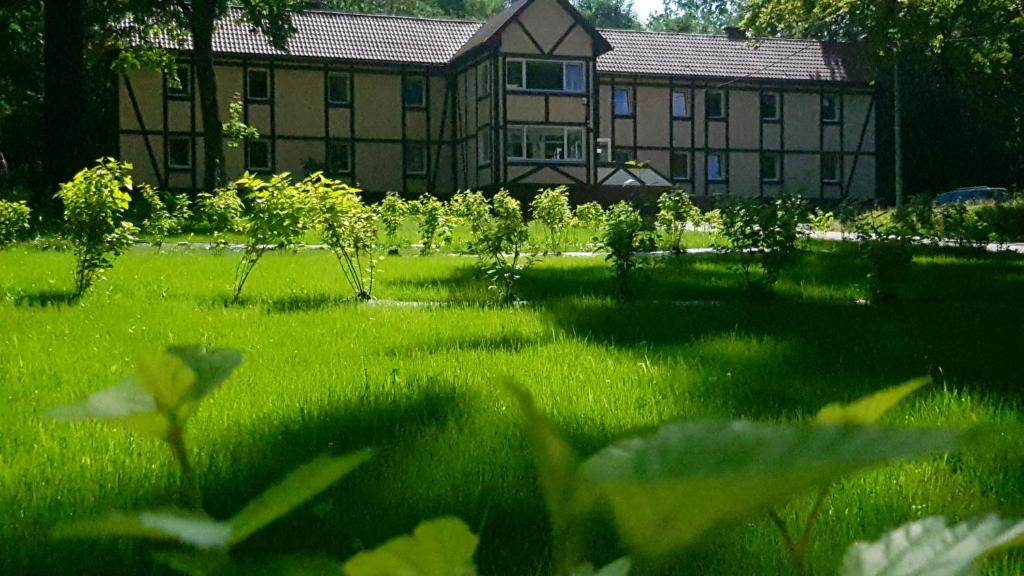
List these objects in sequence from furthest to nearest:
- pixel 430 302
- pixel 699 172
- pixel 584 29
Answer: pixel 699 172
pixel 584 29
pixel 430 302

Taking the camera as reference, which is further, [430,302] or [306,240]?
[306,240]

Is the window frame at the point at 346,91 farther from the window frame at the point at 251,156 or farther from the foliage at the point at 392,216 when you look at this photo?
the foliage at the point at 392,216

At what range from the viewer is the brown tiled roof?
3666 centimetres

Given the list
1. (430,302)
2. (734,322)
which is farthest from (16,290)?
(734,322)

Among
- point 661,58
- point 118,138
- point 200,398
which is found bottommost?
point 200,398

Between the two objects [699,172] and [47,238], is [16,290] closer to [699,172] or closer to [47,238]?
[47,238]

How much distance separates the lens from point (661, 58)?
122ft

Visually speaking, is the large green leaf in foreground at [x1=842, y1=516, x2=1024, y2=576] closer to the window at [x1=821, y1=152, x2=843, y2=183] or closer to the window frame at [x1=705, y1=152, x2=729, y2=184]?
the window frame at [x1=705, y1=152, x2=729, y2=184]

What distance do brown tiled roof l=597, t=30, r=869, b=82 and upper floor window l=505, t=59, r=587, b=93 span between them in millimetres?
3777

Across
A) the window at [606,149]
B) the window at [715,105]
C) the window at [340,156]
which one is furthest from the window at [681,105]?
the window at [340,156]

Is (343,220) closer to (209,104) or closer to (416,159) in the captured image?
(209,104)

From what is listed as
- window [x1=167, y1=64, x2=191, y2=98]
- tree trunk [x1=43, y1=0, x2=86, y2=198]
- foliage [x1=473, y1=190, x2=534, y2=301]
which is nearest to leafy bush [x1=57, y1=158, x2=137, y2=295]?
foliage [x1=473, y1=190, x2=534, y2=301]

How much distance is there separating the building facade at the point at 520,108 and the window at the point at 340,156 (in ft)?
0.14

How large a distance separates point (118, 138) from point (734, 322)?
2806 centimetres
